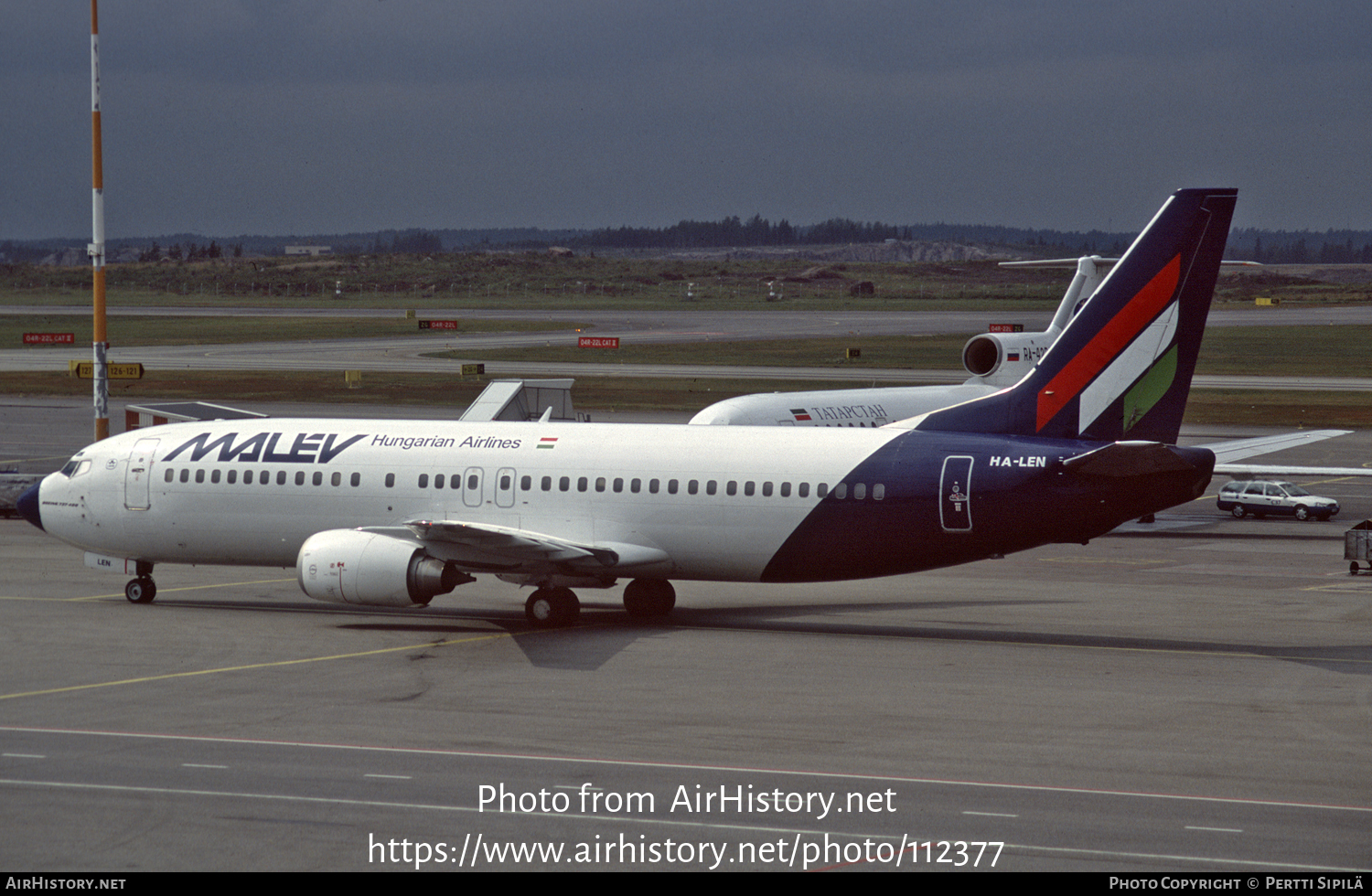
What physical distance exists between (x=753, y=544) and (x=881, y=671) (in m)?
5.11

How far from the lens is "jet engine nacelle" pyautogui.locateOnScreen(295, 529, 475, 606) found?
33.2 metres

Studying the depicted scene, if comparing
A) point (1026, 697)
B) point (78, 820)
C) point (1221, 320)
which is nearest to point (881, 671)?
point (1026, 697)

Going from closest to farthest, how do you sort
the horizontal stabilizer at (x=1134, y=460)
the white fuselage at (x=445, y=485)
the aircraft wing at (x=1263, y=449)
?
the horizontal stabilizer at (x=1134, y=460) < the aircraft wing at (x=1263, y=449) < the white fuselage at (x=445, y=485)

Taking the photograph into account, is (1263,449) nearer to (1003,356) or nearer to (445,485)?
(445,485)

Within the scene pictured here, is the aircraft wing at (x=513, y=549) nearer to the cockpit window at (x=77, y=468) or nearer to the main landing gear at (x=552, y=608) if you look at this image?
the main landing gear at (x=552, y=608)

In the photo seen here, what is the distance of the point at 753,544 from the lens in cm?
3412

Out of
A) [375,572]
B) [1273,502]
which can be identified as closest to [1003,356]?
[1273,502]

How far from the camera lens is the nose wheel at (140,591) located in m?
38.0

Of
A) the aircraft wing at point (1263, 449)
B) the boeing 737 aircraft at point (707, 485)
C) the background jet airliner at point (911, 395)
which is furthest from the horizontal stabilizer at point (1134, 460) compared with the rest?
the background jet airliner at point (911, 395)

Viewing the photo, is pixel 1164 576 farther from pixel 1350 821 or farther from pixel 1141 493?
pixel 1350 821

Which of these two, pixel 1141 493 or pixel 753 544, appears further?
pixel 753 544

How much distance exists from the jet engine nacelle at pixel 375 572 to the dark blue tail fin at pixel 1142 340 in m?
12.9

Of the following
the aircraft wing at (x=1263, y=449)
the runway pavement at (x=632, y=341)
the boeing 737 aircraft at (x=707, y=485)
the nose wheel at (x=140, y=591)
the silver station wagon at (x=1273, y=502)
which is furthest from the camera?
the runway pavement at (x=632, y=341)

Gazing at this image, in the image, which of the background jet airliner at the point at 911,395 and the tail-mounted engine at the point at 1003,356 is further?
the tail-mounted engine at the point at 1003,356
